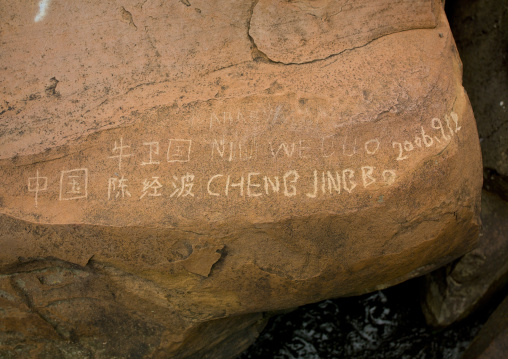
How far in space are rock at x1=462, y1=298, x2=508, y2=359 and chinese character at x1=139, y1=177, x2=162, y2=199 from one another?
1.51 meters

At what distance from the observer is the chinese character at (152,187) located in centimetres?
168

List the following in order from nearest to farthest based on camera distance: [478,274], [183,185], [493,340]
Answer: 1. [183,185]
2. [493,340]
3. [478,274]

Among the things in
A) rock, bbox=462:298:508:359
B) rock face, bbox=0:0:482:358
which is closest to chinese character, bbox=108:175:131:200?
rock face, bbox=0:0:482:358

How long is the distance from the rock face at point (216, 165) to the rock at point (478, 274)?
0.44 m

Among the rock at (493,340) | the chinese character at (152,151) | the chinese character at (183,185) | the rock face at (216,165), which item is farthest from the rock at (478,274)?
the chinese character at (152,151)

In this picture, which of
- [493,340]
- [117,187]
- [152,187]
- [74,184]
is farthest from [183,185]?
[493,340]

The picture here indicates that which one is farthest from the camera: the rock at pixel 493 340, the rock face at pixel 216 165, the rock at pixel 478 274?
the rock at pixel 478 274

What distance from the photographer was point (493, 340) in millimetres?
2064

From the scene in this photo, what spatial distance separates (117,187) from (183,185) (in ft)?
0.76

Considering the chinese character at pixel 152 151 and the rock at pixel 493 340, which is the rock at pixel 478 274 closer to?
the rock at pixel 493 340

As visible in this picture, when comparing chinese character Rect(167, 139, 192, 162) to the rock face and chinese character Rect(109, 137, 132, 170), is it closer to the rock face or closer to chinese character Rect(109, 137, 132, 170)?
the rock face

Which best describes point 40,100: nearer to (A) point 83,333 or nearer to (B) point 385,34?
(A) point 83,333

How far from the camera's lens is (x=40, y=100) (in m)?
1.88

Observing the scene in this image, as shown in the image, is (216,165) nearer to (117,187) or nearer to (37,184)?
(117,187)
